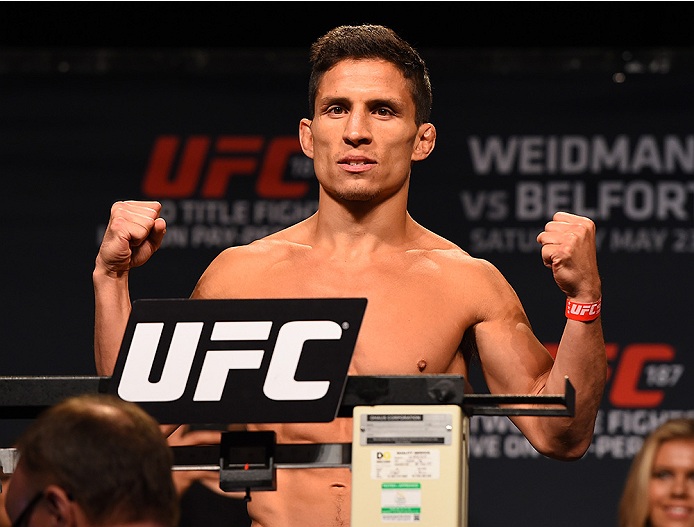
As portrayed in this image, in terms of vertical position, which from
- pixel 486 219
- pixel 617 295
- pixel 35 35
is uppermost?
pixel 35 35

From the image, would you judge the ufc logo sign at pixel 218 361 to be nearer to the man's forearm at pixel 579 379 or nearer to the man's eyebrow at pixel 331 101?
the man's forearm at pixel 579 379

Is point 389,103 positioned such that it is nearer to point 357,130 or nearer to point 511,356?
point 357,130

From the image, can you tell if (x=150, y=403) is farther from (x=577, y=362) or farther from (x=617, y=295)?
(x=617, y=295)

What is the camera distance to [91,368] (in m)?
3.58

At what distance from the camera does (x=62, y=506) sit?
1.26 m

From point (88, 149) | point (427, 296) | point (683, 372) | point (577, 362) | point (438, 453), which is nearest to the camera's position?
point (438, 453)

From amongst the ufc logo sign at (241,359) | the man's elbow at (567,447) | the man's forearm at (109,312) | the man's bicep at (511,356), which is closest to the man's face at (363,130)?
the man's bicep at (511,356)

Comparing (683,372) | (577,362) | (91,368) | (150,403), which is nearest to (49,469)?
(150,403)

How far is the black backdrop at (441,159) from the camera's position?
138 inches

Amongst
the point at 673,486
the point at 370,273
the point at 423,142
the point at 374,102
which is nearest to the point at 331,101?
the point at 374,102

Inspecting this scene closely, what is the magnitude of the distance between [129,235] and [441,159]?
71.8 inches

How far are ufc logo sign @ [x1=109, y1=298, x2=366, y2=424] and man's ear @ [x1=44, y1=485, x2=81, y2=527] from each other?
0.75 feet

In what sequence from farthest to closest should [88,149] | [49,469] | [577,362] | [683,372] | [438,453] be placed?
[88,149]
[683,372]
[577,362]
[438,453]
[49,469]

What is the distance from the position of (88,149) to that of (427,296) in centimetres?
183
